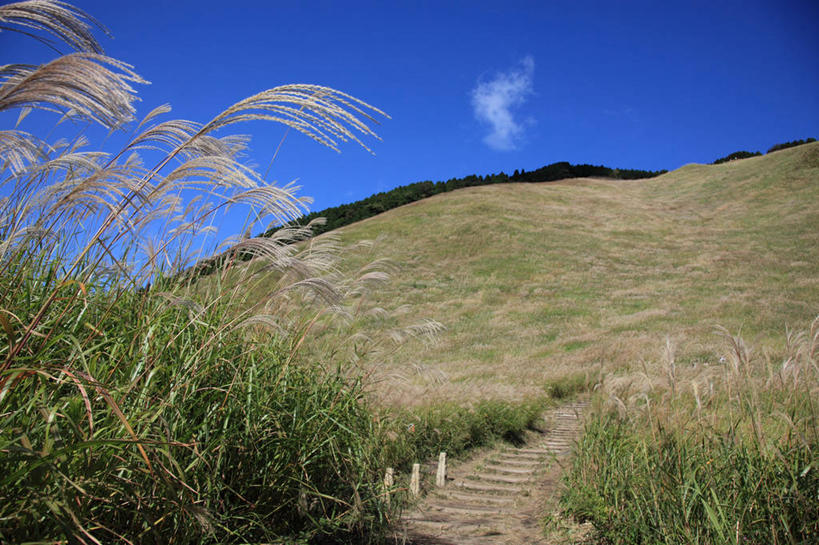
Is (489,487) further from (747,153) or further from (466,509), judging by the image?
(747,153)

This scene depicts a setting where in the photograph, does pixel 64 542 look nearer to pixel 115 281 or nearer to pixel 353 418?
pixel 115 281

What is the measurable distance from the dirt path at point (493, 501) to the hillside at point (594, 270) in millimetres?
1287

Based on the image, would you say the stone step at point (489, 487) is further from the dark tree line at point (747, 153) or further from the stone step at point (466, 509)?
the dark tree line at point (747, 153)

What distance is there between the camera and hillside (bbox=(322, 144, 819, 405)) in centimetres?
1567

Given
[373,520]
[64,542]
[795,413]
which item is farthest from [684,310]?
[64,542]

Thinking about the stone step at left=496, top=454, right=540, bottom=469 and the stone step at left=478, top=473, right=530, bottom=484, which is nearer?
the stone step at left=478, top=473, right=530, bottom=484

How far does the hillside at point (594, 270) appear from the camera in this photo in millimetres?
15672

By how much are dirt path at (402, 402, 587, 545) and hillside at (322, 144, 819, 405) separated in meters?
1.29

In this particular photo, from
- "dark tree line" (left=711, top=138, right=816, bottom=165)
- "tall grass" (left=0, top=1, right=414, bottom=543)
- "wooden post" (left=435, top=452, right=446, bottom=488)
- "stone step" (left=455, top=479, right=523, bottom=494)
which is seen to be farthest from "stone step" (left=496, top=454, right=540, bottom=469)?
"dark tree line" (left=711, top=138, right=816, bottom=165)

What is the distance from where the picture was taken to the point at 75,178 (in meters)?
3.00

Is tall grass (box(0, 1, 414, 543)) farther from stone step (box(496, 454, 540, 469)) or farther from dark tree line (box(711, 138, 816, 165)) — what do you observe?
dark tree line (box(711, 138, 816, 165))

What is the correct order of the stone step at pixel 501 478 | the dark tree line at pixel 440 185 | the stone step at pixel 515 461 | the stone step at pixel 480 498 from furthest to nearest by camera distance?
the dark tree line at pixel 440 185, the stone step at pixel 515 461, the stone step at pixel 501 478, the stone step at pixel 480 498

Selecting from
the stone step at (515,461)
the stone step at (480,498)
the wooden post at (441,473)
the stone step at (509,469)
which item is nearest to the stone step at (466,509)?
the stone step at (480,498)

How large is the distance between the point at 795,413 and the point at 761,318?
17789mm
